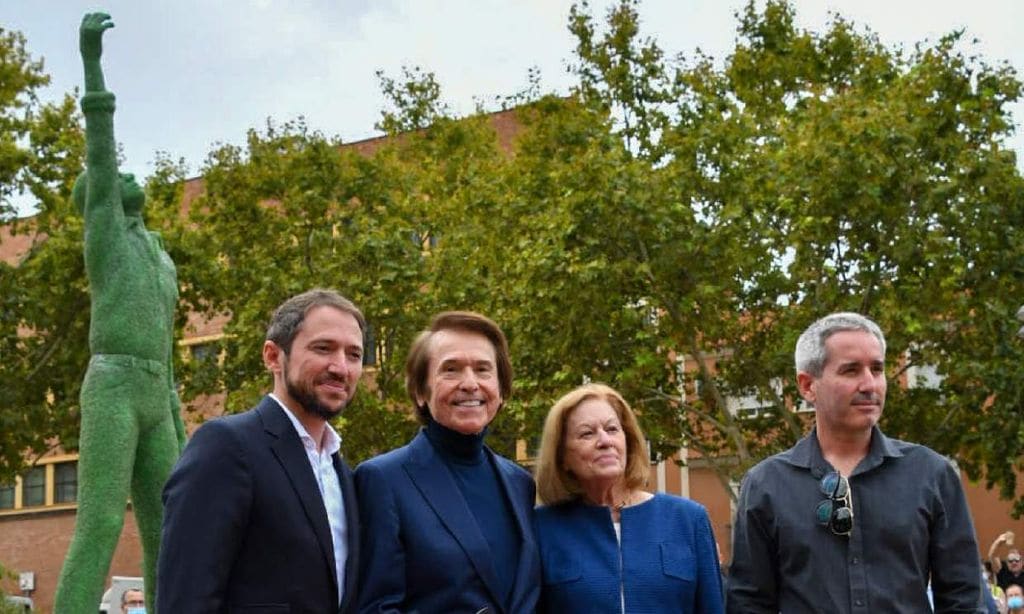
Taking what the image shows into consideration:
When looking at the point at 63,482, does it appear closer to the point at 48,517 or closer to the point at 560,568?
the point at 48,517

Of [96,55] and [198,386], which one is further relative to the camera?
[198,386]

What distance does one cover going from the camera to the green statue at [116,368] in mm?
8117

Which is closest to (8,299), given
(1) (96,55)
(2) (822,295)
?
(2) (822,295)

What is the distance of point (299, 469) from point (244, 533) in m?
0.26

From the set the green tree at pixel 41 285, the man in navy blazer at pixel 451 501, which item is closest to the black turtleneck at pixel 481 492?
the man in navy blazer at pixel 451 501

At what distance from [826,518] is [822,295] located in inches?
659

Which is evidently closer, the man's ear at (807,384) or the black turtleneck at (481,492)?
the black turtleneck at (481,492)

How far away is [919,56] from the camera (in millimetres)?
22625

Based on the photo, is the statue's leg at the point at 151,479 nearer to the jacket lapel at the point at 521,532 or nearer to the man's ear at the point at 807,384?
the jacket lapel at the point at 521,532

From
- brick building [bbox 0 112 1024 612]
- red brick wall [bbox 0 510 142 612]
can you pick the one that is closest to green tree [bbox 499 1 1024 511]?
brick building [bbox 0 112 1024 612]

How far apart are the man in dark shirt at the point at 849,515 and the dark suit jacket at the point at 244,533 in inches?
53.6

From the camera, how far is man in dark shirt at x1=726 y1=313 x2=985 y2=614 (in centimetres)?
464

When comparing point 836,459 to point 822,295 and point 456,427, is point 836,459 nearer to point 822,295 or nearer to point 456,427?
point 456,427

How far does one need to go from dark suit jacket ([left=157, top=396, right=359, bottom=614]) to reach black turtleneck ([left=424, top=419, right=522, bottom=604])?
1.81ft
